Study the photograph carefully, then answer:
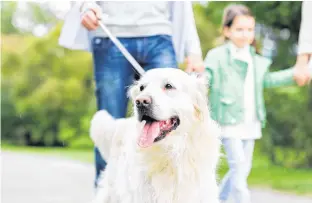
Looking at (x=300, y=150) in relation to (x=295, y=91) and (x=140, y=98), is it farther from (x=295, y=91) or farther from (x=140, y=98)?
(x=140, y=98)

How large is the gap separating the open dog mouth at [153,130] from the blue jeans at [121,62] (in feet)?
3.22

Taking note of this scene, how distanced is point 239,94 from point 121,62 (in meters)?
1.17

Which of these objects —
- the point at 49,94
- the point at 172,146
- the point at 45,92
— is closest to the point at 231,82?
the point at 172,146

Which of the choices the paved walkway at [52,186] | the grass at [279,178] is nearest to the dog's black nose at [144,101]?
the grass at [279,178]

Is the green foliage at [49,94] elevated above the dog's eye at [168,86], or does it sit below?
below

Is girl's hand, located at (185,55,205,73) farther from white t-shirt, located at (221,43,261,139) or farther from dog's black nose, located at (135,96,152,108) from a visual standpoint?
dog's black nose, located at (135,96,152,108)

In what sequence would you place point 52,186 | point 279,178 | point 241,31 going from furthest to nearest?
point 279,178 < point 52,186 < point 241,31

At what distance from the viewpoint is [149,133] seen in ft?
11.3

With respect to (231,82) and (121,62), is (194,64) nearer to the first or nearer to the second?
(121,62)

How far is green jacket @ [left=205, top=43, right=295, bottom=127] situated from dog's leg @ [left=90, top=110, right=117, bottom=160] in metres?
1.09

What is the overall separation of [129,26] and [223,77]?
1.11 m

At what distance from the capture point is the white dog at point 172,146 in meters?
3.46

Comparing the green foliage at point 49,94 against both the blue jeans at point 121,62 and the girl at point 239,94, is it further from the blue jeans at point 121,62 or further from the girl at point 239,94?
the blue jeans at point 121,62

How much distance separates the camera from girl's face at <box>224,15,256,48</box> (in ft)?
17.5
